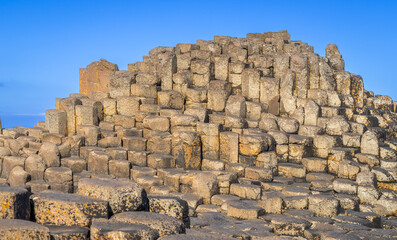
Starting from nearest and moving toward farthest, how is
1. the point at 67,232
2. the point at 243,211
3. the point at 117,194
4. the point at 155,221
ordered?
the point at 67,232
the point at 155,221
the point at 117,194
the point at 243,211

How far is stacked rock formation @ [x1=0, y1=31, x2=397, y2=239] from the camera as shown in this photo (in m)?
13.4

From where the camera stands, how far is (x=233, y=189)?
1516cm

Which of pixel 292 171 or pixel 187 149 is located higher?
pixel 187 149

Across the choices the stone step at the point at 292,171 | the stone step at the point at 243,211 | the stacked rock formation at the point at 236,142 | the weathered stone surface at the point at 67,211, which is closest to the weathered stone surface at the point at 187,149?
the stacked rock formation at the point at 236,142

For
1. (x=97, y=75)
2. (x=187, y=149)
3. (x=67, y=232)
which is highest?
(x=97, y=75)

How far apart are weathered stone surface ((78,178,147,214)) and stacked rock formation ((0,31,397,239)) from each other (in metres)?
3.67

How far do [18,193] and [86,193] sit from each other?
1103 millimetres

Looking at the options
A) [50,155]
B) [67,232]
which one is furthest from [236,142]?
[67,232]

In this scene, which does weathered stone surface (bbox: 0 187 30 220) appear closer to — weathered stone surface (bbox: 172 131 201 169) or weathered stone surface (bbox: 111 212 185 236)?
weathered stone surface (bbox: 111 212 185 236)

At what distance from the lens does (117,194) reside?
6852mm

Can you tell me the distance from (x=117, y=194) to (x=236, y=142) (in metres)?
10.2

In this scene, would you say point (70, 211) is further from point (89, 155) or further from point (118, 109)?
point (118, 109)

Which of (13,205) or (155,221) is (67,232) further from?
(155,221)

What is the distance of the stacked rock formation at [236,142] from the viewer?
13406 mm
